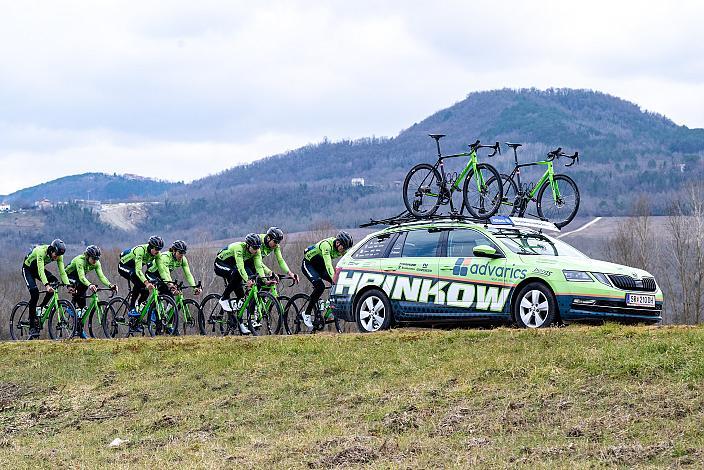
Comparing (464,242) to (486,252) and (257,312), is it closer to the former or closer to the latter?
(486,252)

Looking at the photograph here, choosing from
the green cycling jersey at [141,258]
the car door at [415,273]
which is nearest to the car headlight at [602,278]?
the car door at [415,273]

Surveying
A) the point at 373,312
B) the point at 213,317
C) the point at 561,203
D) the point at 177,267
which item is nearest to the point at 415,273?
the point at 373,312

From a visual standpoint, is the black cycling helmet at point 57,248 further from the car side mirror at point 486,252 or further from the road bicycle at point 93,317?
the car side mirror at point 486,252

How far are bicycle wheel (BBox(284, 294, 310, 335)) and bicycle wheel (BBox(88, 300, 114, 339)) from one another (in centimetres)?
476

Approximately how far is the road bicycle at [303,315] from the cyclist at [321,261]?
0.10 metres

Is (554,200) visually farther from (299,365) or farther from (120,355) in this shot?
(120,355)

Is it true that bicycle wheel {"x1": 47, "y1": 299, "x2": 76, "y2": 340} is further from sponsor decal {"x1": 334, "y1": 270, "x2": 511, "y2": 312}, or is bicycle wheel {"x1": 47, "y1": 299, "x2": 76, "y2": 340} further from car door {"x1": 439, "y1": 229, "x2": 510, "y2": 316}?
car door {"x1": 439, "y1": 229, "x2": 510, "y2": 316}

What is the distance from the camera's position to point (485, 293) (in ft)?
58.6

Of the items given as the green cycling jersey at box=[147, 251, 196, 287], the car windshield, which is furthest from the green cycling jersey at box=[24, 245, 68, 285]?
the car windshield

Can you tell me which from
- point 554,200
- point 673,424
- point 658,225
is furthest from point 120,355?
point 658,225

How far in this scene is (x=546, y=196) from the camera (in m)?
20.4

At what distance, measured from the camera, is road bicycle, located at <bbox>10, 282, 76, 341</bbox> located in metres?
25.4

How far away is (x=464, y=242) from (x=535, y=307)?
1769 mm

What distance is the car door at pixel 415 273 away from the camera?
18594mm
